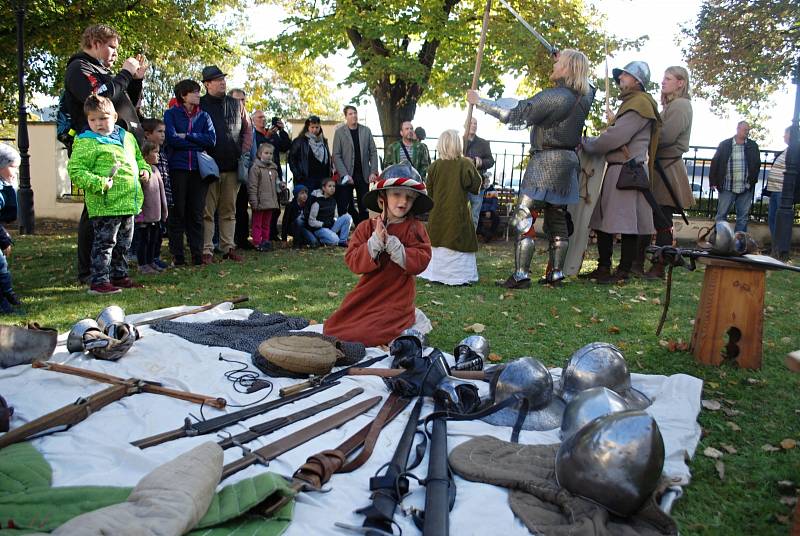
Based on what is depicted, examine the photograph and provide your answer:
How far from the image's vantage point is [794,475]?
275 cm

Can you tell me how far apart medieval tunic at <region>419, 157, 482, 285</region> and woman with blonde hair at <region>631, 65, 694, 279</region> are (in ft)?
6.89

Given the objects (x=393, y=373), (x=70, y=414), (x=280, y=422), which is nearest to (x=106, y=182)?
(x=70, y=414)

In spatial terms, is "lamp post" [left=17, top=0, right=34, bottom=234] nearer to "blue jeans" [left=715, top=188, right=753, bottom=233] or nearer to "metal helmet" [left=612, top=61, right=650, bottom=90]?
"metal helmet" [left=612, top=61, right=650, bottom=90]

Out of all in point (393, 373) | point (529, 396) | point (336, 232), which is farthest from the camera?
point (336, 232)

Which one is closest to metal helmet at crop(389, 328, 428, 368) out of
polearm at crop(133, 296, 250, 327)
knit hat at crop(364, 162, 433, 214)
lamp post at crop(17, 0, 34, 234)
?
knit hat at crop(364, 162, 433, 214)

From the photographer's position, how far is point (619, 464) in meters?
2.22

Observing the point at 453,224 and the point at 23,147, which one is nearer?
the point at 453,224

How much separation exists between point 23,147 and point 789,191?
531 inches

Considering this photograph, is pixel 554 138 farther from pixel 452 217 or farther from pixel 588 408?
pixel 588 408

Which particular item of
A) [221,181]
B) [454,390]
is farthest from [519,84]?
[454,390]

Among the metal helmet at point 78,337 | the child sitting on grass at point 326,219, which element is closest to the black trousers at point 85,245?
the metal helmet at point 78,337

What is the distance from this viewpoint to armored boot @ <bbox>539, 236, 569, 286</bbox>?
7.02 meters

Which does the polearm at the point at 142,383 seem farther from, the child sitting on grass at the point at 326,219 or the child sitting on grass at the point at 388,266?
the child sitting on grass at the point at 326,219

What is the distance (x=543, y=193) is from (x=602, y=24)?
1147 cm
